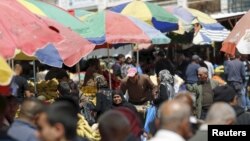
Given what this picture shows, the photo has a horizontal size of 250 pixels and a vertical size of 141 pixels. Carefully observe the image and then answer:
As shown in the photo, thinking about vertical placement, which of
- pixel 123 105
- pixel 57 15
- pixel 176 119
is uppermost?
pixel 57 15

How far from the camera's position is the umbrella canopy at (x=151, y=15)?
60.5 ft

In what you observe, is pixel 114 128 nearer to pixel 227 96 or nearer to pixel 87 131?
pixel 227 96

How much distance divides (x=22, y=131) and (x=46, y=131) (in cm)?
146

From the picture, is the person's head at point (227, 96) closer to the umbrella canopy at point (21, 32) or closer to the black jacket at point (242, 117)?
the black jacket at point (242, 117)

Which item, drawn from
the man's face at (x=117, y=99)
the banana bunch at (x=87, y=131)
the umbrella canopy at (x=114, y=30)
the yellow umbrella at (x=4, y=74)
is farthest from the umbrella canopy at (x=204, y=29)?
the yellow umbrella at (x=4, y=74)

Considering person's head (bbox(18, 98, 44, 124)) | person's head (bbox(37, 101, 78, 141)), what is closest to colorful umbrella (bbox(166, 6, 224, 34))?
person's head (bbox(18, 98, 44, 124))

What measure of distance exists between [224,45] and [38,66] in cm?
1833

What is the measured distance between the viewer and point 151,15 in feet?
60.8

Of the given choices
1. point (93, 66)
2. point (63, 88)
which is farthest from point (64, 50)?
point (93, 66)

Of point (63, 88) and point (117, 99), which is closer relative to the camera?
point (117, 99)

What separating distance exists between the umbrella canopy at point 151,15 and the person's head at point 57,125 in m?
12.9

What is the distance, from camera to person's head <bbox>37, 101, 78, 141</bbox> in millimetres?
5191

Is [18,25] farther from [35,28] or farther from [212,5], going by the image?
[212,5]

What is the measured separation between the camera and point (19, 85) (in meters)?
11.9
